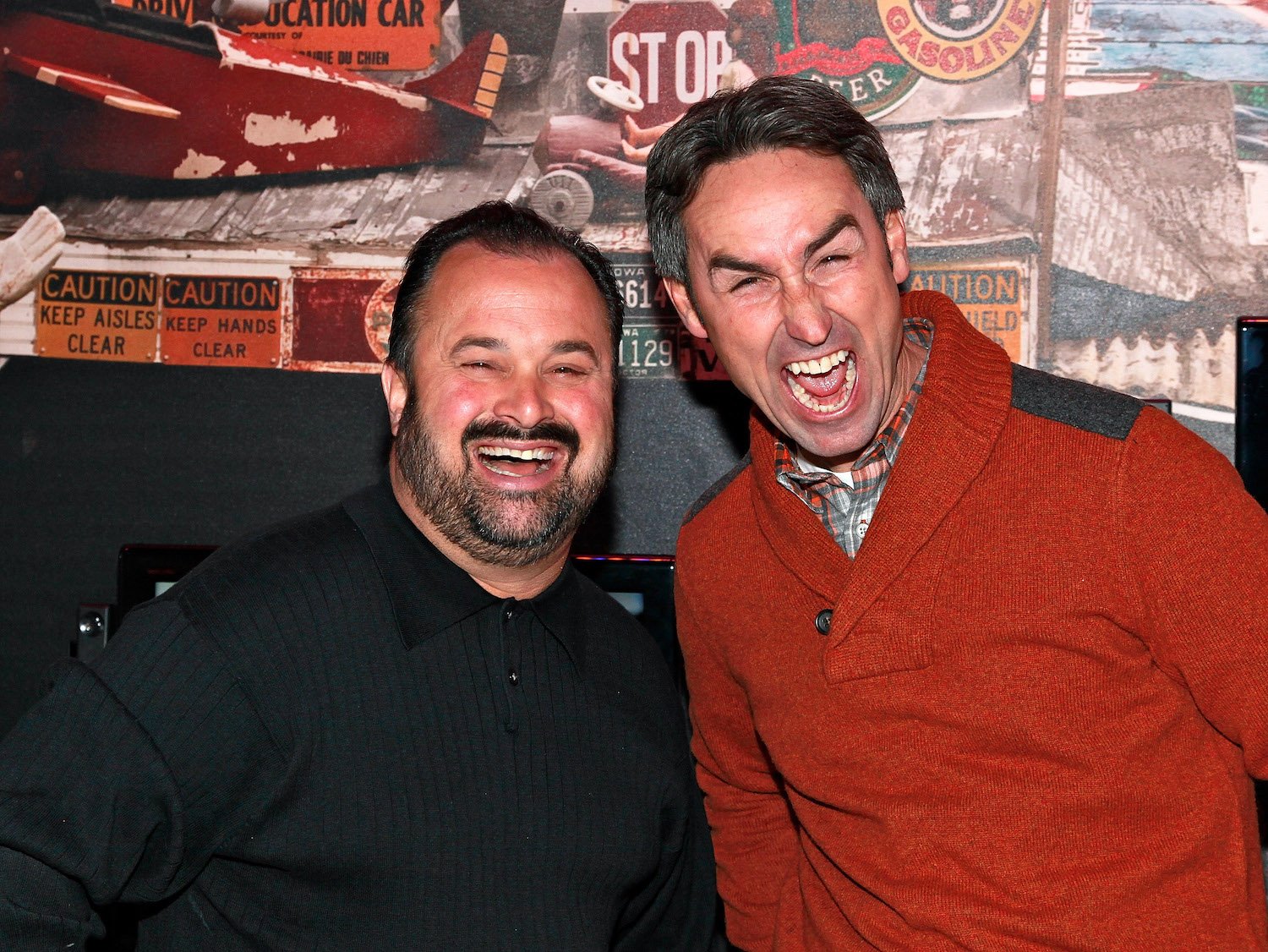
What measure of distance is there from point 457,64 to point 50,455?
115 centimetres

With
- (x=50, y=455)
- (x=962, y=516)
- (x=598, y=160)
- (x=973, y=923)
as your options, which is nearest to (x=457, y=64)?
(x=598, y=160)

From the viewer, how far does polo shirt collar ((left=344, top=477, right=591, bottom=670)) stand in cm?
166

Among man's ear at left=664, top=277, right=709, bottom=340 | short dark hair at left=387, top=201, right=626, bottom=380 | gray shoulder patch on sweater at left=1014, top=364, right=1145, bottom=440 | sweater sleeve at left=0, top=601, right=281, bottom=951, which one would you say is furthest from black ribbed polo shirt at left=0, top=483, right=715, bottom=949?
gray shoulder patch on sweater at left=1014, top=364, right=1145, bottom=440

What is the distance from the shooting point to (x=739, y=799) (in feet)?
6.28

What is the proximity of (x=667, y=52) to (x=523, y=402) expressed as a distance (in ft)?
3.04

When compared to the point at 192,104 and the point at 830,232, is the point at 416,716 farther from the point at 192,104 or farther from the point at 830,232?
the point at 192,104

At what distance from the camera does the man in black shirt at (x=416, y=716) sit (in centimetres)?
147

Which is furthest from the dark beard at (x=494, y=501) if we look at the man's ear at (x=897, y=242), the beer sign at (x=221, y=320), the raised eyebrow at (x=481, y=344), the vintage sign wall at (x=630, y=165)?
the beer sign at (x=221, y=320)

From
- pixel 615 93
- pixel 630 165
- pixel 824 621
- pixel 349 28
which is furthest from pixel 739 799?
pixel 349 28

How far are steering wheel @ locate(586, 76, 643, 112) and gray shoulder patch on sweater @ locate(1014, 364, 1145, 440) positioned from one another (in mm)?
997

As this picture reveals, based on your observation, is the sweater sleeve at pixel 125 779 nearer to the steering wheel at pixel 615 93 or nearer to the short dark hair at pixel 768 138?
the short dark hair at pixel 768 138

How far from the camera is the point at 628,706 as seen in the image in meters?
1.81

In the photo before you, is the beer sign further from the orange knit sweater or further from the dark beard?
the orange knit sweater

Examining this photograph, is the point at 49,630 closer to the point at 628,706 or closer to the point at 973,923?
the point at 628,706
